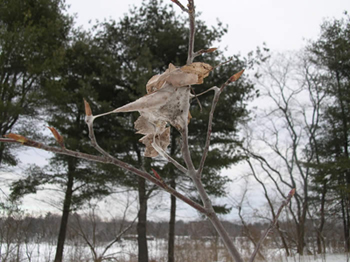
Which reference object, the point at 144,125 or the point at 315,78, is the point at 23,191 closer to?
the point at 144,125

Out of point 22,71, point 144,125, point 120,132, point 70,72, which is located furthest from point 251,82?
point 144,125

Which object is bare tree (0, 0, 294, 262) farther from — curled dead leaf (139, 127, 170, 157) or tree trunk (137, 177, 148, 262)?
tree trunk (137, 177, 148, 262)

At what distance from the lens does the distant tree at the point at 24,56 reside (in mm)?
6777

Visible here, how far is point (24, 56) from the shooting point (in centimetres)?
721

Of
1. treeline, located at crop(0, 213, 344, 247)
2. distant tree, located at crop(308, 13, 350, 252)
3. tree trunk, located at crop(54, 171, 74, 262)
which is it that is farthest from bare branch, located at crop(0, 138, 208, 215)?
distant tree, located at crop(308, 13, 350, 252)

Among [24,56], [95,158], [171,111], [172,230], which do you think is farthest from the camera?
[172,230]

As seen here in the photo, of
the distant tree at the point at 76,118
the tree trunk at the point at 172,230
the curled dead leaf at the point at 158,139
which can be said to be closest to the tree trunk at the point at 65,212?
the distant tree at the point at 76,118

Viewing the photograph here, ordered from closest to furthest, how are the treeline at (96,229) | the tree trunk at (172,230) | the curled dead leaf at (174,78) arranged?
the curled dead leaf at (174,78), the treeline at (96,229), the tree trunk at (172,230)

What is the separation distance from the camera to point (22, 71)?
7.61 m

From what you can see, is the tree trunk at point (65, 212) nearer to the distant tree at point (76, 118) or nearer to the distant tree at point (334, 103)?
the distant tree at point (76, 118)

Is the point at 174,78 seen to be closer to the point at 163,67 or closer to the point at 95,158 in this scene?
the point at 95,158

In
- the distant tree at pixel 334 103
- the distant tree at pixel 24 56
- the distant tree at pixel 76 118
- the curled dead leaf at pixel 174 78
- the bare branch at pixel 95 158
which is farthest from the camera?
the distant tree at pixel 334 103

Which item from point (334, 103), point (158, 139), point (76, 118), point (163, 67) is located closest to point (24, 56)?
point (76, 118)

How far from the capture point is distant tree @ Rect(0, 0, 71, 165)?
6777 millimetres
